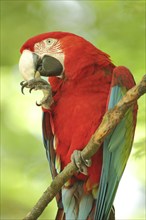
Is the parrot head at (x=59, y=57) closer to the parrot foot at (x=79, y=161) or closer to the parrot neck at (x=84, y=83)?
the parrot neck at (x=84, y=83)

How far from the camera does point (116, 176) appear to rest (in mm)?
2445

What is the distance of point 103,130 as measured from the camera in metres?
2.03

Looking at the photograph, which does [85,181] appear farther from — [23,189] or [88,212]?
[23,189]

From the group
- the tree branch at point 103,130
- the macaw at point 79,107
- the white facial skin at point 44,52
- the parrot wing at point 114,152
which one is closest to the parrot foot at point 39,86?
the macaw at point 79,107

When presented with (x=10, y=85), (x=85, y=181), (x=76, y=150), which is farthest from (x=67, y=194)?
(x=10, y=85)

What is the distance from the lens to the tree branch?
193cm

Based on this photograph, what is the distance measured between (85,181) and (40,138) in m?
0.39

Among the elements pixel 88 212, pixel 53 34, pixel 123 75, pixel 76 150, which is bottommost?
pixel 88 212

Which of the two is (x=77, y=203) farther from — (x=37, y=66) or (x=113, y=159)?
(x=37, y=66)

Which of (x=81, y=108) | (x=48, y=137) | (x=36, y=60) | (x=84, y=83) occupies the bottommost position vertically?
(x=48, y=137)

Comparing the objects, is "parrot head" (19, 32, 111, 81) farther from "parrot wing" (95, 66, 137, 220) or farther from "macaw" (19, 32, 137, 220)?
"parrot wing" (95, 66, 137, 220)

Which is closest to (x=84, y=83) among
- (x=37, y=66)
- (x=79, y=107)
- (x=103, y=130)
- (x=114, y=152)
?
(x=79, y=107)

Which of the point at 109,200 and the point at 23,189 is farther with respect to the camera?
the point at 23,189

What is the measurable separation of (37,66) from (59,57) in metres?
0.11
